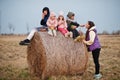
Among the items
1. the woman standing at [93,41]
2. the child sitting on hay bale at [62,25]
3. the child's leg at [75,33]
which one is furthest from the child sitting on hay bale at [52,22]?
the woman standing at [93,41]

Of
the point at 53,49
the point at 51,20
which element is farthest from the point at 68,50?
the point at 51,20

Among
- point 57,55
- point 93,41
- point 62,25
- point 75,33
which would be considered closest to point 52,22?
point 62,25

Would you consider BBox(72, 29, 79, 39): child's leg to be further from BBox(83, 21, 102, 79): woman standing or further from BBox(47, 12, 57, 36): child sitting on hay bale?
BBox(47, 12, 57, 36): child sitting on hay bale

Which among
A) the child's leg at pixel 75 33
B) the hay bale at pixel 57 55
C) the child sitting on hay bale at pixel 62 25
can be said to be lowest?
the hay bale at pixel 57 55

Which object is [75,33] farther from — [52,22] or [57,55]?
[57,55]

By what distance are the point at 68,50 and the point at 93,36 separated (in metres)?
0.99

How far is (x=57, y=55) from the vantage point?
8914mm

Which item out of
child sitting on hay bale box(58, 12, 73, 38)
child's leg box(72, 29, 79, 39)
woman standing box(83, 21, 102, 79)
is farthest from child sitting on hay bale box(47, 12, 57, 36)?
woman standing box(83, 21, 102, 79)

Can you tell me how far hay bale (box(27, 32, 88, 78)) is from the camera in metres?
8.83

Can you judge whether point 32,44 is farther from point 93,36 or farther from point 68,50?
point 93,36

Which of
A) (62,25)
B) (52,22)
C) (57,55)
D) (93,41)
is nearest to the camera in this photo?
(57,55)

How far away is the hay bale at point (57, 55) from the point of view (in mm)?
8828

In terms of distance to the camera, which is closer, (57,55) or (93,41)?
(57,55)

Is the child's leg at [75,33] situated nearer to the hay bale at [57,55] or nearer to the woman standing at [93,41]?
the hay bale at [57,55]
